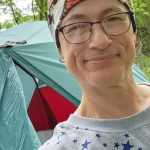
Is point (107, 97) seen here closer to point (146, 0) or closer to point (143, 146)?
point (143, 146)

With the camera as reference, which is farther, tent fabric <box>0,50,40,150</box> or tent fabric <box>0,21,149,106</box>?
tent fabric <box>0,21,149,106</box>

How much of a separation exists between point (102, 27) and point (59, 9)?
146 mm

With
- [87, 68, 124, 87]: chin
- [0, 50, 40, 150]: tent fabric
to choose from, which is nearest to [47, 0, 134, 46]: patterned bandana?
[87, 68, 124, 87]: chin

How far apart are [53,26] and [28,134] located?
5.60 feet

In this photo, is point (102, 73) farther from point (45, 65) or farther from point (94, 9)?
point (45, 65)

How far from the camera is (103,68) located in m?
0.82

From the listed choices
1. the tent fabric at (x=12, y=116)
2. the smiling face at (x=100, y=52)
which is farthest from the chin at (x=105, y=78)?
A: the tent fabric at (x=12, y=116)

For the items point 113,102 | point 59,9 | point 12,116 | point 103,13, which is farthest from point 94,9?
point 12,116

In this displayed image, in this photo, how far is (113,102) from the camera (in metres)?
0.90

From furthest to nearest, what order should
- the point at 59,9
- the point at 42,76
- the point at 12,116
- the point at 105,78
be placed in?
the point at 42,76, the point at 12,116, the point at 59,9, the point at 105,78

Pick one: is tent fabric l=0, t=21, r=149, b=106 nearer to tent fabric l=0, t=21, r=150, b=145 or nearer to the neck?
tent fabric l=0, t=21, r=150, b=145

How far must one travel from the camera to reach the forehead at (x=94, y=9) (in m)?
0.83

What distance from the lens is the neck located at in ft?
2.86

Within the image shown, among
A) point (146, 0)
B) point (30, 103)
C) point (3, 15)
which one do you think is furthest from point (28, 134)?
point (146, 0)
